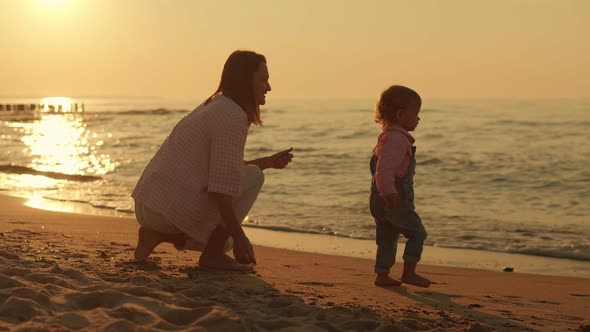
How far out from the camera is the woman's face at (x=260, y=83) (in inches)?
201

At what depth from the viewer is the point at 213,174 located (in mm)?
4898

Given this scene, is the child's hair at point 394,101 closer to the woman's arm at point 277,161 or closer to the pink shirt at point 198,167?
the woman's arm at point 277,161

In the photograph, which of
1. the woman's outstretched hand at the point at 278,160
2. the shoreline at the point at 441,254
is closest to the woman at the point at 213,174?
the woman's outstretched hand at the point at 278,160

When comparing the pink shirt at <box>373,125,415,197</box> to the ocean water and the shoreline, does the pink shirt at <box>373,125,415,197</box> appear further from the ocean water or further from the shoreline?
the ocean water

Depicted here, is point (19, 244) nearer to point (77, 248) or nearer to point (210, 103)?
point (77, 248)

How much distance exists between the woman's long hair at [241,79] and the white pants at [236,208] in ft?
1.21

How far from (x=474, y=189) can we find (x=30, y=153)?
1175cm

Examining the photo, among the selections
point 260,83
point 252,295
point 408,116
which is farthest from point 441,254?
point 252,295

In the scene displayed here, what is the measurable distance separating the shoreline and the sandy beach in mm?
455

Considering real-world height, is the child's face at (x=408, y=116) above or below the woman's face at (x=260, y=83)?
below

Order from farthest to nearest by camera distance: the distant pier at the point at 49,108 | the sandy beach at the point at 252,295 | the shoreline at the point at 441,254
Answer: the distant pier at the point at 49,108 → the shoreline at the point at 441,254 → the sandy beach at the point at 252,295

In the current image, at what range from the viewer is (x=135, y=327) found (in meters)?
3.51

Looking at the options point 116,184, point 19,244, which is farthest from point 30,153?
point 19,244

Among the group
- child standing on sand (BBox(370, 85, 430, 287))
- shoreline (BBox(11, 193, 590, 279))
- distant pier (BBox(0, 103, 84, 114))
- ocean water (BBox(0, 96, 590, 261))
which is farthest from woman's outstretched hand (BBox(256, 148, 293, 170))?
distant pier (BBox(0, 103, 84, 114))
